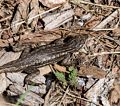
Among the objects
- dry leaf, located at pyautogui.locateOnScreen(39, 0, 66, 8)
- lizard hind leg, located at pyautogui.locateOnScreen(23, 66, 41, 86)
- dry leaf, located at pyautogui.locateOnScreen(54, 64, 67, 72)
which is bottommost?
lizard hind leg, located at pyautogui.locateOnScreen(23, 66, 41, 86)

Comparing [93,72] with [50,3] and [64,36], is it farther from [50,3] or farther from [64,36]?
[50,3]

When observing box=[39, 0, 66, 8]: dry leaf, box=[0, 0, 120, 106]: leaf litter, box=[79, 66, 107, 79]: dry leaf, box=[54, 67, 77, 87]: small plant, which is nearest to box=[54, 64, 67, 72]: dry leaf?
box=[0, 0, 120, 106]: leaf litter

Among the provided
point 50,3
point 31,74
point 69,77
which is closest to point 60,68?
point 69,77

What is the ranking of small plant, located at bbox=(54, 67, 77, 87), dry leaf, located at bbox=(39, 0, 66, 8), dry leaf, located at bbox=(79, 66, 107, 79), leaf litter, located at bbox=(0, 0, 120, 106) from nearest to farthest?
small plant, located at bbox=(54, 67, 77, 87)
leaf litter, located at bbox=(0, 0, 120, 106)
dry leaf, located at bbox=(79, 66, 107, 79)
dry leaf, located at bbox=(39, 0, 66, 8)

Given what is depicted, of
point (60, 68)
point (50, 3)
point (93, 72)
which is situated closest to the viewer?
point (93, 72)

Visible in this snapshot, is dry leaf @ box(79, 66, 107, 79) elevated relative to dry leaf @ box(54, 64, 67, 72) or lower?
lower

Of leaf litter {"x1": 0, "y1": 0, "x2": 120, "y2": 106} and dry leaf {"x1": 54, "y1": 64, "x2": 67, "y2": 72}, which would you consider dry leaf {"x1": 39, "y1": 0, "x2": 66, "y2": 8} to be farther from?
dry leaf {"x1": 54, "y1": 64, "x2": 67, "y2": 72}

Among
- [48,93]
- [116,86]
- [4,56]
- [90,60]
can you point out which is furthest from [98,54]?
[4,56]

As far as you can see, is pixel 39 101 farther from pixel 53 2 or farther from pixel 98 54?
pixel 53 2

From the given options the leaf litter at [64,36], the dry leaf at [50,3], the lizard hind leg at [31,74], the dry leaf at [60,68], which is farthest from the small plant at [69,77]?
the dry leaf at [50,3]

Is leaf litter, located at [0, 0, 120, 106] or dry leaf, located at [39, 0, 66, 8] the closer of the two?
leaf litter, located at [0, 0, 120, 106]

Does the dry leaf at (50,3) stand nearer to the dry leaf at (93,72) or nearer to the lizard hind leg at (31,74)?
the lizard hind leg at (31,74)

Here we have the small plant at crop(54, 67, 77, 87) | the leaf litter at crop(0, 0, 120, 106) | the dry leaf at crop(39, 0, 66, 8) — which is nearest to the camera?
the small plant at crop(54, 67, 77, 87)
